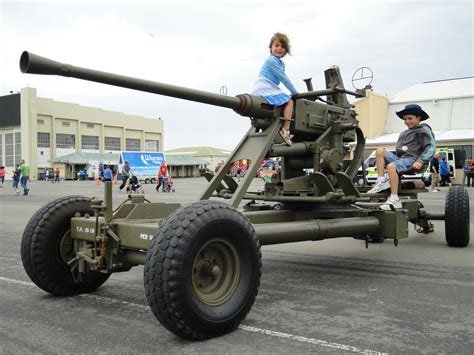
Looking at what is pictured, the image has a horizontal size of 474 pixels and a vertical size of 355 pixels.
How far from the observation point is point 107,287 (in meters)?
5.19

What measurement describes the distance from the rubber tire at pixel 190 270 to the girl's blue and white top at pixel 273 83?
2.19m

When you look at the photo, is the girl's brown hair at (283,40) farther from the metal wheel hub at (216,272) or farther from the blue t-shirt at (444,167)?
the blue t-shirt at (444,167)

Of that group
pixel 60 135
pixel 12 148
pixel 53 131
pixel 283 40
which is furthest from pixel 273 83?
pixel 12 148

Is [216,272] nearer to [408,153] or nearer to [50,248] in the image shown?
[50,248]

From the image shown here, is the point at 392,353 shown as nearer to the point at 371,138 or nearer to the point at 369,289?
the point at 369,289

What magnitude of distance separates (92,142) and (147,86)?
244 feet

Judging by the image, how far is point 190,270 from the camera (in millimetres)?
3449

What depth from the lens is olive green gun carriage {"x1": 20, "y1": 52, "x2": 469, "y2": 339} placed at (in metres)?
3.44

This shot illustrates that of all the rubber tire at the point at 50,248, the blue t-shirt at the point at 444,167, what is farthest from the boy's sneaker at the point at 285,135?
the blue t-shirt at the point at 444,167

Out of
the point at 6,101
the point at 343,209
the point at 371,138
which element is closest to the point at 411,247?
the point at 343,209

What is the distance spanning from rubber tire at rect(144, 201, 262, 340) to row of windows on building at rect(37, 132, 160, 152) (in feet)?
228

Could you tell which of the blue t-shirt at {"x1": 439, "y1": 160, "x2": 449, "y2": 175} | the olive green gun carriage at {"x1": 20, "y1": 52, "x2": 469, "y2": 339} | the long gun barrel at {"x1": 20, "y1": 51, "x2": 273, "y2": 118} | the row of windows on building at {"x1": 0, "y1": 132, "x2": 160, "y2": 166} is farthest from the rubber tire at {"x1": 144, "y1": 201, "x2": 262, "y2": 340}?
the row of windows on building at {"x1": 0, "y1": 132, "x2": 160, "y2": 166}

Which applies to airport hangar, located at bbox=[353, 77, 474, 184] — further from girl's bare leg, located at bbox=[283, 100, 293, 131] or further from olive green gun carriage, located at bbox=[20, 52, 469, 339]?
girl's bare leg, located at bbox=[283, 100, 293, 131]

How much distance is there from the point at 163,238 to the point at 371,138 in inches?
1279
